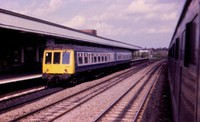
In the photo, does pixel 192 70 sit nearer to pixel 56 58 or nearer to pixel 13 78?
pixel 56 58

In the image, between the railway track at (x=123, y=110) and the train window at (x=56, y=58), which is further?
the train window at (x=56, y=58)

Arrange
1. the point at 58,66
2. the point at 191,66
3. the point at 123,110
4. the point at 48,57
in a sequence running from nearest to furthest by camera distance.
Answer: the point at 191,66 < the point at 123,110 < the point at 58,66 < the point at 48,57

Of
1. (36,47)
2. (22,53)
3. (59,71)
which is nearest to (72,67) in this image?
(59,71)

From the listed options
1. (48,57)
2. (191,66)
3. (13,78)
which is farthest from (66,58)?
(191,66)

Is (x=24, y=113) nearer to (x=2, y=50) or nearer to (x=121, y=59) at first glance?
(x=2, y=50)

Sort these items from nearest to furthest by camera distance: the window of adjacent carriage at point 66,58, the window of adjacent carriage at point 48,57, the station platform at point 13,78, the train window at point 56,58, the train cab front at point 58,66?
1. the station platform at point 13,78
2. the train cab front at point 58,66
3. the window of adjacent carriage at point 66,58
4. the train window at point 56,58
5. the window of adjacent carriage at point 48,57

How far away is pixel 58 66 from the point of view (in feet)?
61.9

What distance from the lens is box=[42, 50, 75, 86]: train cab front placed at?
1853 cm

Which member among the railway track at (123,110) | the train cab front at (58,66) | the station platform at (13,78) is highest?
the train cab front at (58,66)

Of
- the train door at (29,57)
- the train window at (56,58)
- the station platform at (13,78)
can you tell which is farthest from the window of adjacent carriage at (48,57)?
the train door at (29,57)

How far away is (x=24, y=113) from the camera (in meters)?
10.9

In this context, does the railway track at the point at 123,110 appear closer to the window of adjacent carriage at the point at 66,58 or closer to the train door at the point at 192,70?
the window of adjacent carriage at the point at 66,58

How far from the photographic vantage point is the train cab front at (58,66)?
60.8ft

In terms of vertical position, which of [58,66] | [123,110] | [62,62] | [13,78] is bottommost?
[123,110]
